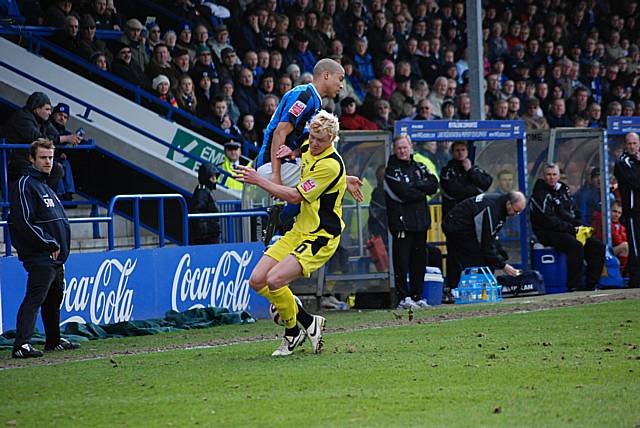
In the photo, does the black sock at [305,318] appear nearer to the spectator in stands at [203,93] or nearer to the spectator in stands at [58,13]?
the spectator in stands at [203,93]

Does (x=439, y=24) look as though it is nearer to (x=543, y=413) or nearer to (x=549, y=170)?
(x=549, y=170)

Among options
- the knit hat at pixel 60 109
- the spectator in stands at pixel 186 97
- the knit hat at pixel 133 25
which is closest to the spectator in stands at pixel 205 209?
the knit hat at pixel 60 109

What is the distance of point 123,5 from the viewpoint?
21.0m

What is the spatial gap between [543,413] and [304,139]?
4512mm

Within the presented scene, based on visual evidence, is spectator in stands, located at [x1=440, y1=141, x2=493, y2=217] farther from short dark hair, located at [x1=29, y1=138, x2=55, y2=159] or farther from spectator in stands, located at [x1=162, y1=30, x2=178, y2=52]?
short dark hair, located at [x1=29, y1=138, x2=55, y2=159]

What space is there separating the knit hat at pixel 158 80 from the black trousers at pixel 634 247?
7458 millimetres

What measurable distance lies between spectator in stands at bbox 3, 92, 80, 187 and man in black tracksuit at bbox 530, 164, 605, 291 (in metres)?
7.02

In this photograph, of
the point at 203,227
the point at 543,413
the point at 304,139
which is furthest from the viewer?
the point at 203,227

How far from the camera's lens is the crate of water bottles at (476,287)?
55.0 feet

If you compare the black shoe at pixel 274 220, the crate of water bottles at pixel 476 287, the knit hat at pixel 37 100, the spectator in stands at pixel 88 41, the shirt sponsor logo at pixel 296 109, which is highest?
the spectator in stands at pixel 88 41

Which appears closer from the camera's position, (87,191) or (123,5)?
(87,191)

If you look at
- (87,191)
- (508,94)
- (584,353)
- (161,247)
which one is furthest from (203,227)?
(508,94)

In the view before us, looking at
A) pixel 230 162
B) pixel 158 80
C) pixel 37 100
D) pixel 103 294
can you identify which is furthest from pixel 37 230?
pixel 158 80

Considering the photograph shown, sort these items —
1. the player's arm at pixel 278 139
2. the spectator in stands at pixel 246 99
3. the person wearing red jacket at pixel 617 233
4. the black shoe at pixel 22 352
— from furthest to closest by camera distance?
the spectator in stands at pixel 246 99, the person wearing red jacket at pixel 617 233, the black shoe at pixel 22 352, the player's arm at pixel 278 139
